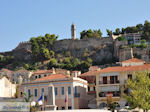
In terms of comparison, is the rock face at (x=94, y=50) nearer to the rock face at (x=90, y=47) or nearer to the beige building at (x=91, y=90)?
the rock face at (x=90, y=47)

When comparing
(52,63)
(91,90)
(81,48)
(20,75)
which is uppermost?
(81,48)

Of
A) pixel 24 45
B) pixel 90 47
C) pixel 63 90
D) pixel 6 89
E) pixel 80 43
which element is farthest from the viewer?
pixel 24 45

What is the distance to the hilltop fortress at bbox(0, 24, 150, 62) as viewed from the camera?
95.1 metres

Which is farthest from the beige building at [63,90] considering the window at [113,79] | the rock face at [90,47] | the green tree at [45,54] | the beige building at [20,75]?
the green tree at [45,54]

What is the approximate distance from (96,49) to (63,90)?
5518cm

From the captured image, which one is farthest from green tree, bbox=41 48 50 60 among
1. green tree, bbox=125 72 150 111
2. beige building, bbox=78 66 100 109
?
green tree, bbox=125 72 150 111

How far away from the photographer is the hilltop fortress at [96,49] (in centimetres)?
9514

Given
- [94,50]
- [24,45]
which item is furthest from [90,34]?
[24,45]

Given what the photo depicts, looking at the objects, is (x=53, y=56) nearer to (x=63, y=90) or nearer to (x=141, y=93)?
(x=63, y=90)

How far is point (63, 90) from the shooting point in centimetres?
5553

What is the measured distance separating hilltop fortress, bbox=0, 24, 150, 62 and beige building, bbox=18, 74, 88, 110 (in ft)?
129

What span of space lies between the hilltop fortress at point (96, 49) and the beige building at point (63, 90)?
39391 millimetres

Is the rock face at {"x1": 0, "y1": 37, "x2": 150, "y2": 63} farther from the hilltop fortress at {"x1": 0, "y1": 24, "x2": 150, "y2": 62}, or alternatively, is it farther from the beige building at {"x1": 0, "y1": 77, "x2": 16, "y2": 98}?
the beige building at {"x1": 0, "y1": 77, "x2": 16, "y2": 98}

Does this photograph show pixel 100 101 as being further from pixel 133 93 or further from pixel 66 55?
pixel 66 55
